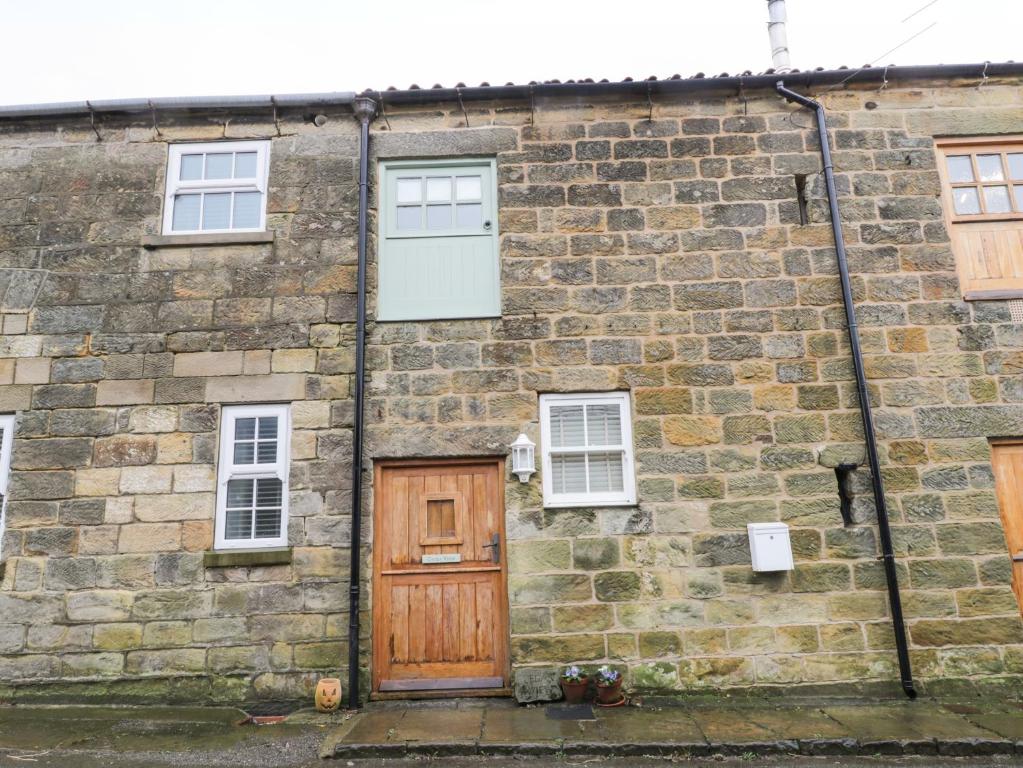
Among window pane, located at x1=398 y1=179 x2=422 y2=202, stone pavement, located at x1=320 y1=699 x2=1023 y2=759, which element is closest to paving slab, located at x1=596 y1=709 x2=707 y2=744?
stone pavement, located at x1=320 y1=699 x2=1023 y2=759

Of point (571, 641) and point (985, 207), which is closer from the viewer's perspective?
point (571, 641)

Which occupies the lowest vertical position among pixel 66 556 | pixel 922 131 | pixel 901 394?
pixel 66 556

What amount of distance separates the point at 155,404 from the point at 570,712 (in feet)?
14.5

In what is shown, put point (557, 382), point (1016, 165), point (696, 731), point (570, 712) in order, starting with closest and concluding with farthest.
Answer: point (696, 731)
point (570, 712)
point (557, 382)
point (1016, 165)

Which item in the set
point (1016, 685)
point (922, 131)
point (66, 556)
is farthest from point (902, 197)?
point (66, 556)

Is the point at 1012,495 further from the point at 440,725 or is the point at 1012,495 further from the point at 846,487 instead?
the point at 440,725

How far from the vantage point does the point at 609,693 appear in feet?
18.0

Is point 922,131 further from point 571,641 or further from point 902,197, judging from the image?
point 571,641

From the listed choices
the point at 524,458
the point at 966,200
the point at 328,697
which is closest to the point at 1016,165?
the point at 966,200

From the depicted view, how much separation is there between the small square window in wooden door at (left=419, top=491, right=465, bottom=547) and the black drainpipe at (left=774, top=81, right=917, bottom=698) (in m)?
3.58

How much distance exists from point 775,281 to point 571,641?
370 centimetres

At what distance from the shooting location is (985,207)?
654 centimetres

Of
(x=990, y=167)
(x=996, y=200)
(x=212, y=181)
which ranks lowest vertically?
(x=996, y=200)

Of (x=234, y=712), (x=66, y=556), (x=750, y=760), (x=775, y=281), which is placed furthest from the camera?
(x=775, y=281)
